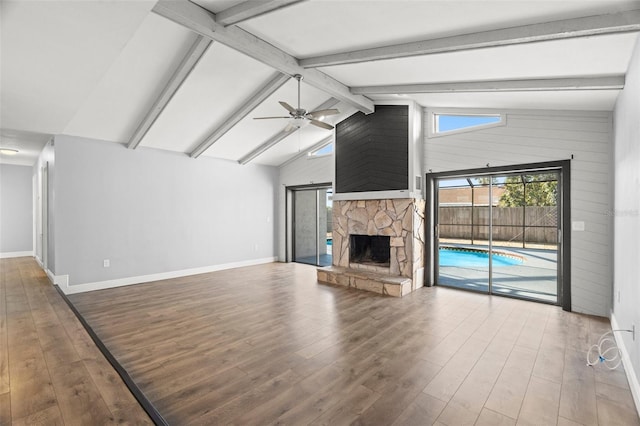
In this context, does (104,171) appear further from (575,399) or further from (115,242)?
(575,399)

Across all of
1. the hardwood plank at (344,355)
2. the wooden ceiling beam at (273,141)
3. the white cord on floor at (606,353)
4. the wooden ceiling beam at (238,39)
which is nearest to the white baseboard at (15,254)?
the hardwood plank at (344,355)

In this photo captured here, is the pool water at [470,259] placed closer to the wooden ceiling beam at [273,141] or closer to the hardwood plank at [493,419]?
the wooden ceiling beam at [273,141]

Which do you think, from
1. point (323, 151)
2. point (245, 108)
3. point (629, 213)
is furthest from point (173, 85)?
point (629, 213)

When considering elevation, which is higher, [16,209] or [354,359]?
[16,209]

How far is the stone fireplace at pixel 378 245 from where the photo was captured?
17.6ft

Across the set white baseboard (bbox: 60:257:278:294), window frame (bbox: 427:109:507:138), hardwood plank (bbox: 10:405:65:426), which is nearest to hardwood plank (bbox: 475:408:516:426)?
hardwood plank (bbox: 10:405:65:426)

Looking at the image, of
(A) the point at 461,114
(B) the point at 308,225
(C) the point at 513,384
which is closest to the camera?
(C) the point at 513,384

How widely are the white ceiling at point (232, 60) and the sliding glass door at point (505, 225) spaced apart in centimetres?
125

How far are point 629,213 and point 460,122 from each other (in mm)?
3122

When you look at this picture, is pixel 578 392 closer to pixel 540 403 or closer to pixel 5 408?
pixel 540 403

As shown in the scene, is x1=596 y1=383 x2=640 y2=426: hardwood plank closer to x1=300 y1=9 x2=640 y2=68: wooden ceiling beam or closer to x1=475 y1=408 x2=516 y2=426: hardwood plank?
x1=475 y1=408 x2=516 y2=426: hardwood plank

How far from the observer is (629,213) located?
2738 millimetres

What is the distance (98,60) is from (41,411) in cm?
302

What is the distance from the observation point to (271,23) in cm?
312
